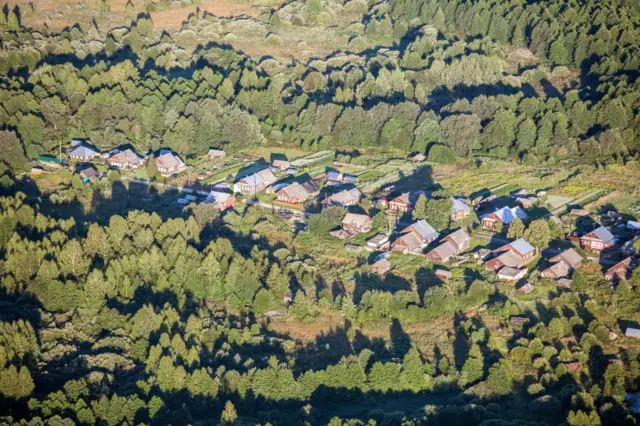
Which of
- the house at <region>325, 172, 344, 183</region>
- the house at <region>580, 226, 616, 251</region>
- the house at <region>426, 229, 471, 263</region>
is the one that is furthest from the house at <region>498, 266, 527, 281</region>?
the house at <region>325, 172, 344, 183</region>

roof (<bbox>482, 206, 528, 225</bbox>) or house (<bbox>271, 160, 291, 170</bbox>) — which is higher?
roof (<bbox>482, 206, 528, 225</bbox>)

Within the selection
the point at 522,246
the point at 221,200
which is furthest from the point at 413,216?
the point at 221,200

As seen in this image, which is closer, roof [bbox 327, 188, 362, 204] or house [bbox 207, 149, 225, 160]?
roof [bbox 327, 188, 362, 204]

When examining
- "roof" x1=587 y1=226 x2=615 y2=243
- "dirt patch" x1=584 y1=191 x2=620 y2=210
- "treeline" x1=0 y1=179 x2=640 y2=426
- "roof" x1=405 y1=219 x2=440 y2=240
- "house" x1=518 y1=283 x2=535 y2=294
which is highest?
"roof" x1=587 y1=226 x2=615 y2=243

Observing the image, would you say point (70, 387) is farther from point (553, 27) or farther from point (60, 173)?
point (553, 27)

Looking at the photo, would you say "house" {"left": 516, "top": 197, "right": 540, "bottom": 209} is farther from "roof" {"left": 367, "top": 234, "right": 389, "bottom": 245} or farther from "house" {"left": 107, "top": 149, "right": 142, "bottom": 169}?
"house" {"left": 107, "top": 149, "right": 142, "bottom": 169}

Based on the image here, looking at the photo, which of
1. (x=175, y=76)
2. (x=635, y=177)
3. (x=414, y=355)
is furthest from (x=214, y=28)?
(x=414, y=355)
